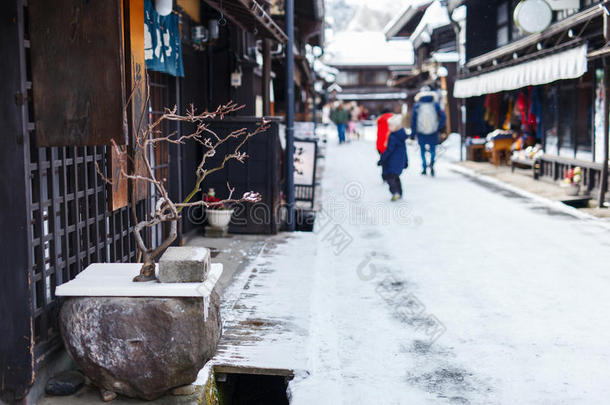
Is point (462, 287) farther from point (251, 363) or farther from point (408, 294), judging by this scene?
point (251, 363)

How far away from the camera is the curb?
1200 centimetres

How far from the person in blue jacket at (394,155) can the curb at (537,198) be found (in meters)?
3.03

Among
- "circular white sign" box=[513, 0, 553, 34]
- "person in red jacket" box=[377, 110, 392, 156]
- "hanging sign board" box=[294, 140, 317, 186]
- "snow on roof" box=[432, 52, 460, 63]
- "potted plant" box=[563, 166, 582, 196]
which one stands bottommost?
"potted plant" box=[563, 166, 582, 196]

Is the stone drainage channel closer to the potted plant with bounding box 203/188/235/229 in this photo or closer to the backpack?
the potted plant with bounding box 203/188/235/229

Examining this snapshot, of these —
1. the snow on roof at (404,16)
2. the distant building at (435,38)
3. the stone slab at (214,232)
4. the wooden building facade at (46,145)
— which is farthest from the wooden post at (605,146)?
the snow on roof at (404,16)

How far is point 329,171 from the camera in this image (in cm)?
2177

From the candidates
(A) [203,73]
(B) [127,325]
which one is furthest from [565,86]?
(B) [127,325]

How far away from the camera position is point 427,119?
62.0 feet

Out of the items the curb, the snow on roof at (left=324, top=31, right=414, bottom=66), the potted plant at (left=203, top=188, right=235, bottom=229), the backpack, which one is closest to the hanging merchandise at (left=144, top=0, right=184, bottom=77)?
the potted plant at (left=203, top=188, right=235, bottom=229)

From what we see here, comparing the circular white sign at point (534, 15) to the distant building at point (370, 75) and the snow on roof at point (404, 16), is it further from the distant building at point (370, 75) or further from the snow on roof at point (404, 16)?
the distant building at point (370, 75)

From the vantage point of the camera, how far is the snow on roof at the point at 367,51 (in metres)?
64.7

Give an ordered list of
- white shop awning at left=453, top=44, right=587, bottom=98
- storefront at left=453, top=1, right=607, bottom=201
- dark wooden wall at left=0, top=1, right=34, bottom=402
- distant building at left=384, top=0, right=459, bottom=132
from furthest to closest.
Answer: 1. distant building at left=384, top=0, right=459, bottom=132
2. storefront at left=453, top=1, right=607, bottom=201
3. white shop awning at left=453, top=44, right=587, bottom=98
4. dark wooden wall at left=0, top=1, right=34, bottom=402

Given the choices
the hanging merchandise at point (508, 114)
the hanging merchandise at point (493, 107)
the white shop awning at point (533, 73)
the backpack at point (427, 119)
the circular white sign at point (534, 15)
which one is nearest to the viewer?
the white shop awning at point (533, 73)

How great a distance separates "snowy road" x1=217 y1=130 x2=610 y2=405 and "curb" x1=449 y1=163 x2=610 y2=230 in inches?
11.8
